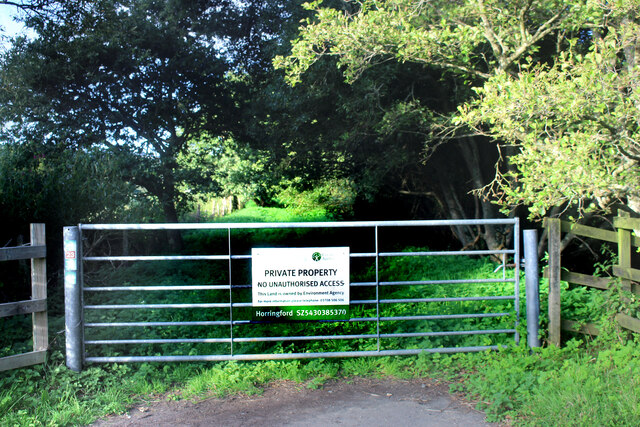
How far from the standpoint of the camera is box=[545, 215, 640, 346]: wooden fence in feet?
18.8

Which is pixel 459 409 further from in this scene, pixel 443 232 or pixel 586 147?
pixel 443 232

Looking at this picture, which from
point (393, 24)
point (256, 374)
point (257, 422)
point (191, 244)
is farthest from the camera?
point (191, 244)

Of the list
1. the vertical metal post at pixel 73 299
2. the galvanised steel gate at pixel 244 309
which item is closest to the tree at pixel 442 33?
the galvanised steel gate at pixel 244 309

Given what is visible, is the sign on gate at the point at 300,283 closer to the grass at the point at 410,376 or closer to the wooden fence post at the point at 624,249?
the grass at the point at 410,376

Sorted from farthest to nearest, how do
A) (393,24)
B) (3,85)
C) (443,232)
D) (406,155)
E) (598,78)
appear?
(443,232)
(3,85)
(406,155)
(393,24)
(598,78)

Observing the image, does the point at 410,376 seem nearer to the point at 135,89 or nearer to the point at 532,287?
the point at 532,287

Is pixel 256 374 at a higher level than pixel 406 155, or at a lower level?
lower

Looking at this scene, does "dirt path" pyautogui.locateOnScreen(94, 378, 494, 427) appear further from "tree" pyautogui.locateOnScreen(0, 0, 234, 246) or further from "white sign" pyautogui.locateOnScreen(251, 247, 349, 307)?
"tree" pyautogui.locateOnScreen(0, 0, 234, 246)

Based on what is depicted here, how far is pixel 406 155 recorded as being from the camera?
13.1 meters

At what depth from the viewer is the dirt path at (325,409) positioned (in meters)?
4.58

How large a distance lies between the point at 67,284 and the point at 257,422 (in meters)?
2.57

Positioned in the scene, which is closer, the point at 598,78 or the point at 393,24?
the point at 598,78

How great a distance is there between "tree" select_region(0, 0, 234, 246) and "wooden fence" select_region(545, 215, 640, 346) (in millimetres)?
11548

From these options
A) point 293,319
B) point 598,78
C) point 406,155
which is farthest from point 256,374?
point 406,155
